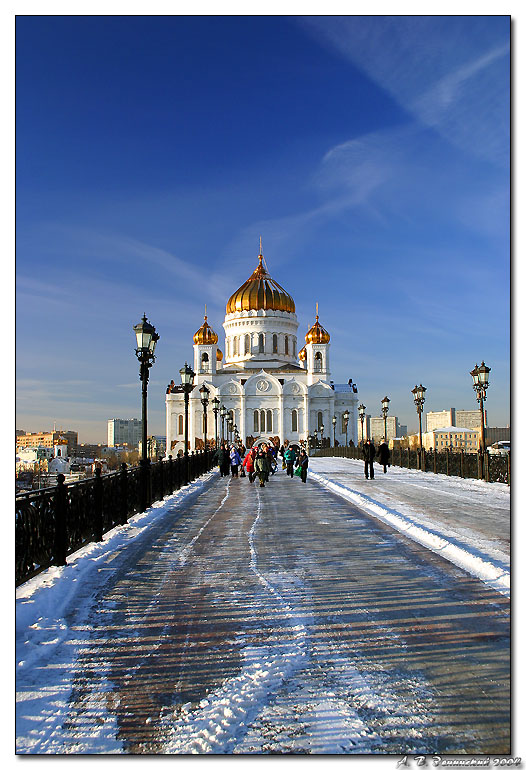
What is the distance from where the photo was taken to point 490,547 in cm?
736

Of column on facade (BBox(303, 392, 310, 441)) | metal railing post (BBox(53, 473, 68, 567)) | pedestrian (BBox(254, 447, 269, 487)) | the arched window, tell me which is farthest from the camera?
the arched window

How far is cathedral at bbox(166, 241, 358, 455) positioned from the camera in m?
78.8

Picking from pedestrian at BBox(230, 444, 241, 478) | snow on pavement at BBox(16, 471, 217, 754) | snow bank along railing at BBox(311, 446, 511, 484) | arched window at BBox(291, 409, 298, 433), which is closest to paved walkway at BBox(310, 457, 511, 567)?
snow bank along railing at BBox(311, 446, 511, 484)

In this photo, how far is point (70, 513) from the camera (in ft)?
22.6

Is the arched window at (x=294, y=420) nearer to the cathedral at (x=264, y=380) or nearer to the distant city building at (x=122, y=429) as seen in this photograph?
the cathedral at (x=264, y=380)

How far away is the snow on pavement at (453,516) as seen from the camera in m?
6.55

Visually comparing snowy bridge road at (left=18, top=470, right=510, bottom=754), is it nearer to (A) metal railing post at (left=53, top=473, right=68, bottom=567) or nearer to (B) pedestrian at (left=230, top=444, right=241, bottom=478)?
(A) metal railing post at (left=53, top=473, right=68, bottom=567)

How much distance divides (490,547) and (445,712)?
4.66 metres

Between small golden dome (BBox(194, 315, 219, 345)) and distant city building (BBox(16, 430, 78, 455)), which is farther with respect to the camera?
small golden dome (BBox(194, 315, 219, 345))

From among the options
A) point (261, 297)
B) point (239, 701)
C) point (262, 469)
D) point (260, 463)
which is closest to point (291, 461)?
point (260, 463)

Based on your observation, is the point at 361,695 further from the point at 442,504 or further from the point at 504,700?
the point at 442,504

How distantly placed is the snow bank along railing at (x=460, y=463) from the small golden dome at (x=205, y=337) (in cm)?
5477

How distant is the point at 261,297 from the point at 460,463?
64.6 m

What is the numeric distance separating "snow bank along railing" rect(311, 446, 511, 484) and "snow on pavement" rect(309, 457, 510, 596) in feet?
1.60
